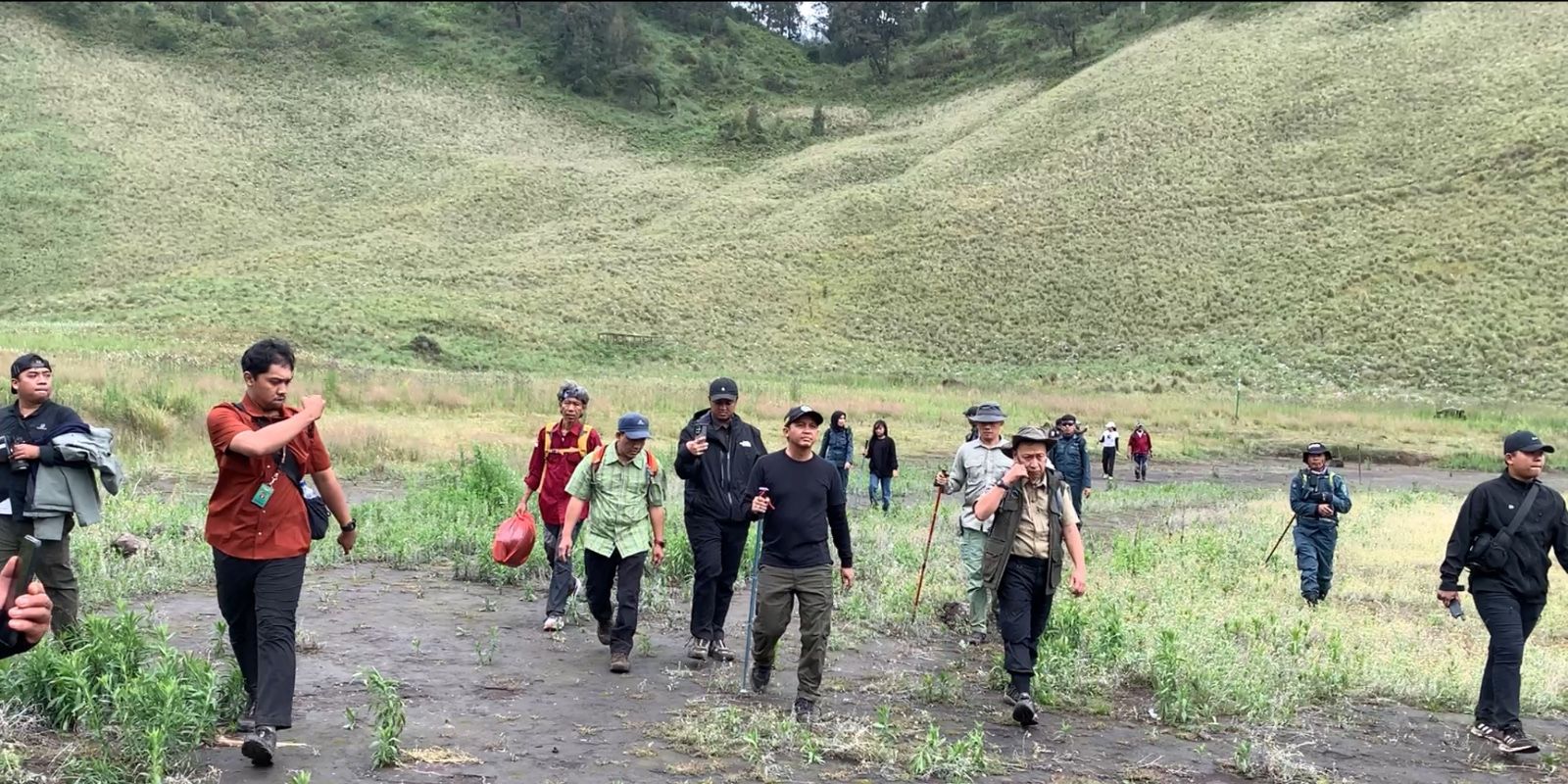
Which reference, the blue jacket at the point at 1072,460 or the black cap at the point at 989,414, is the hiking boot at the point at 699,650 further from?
the blue jacket at the point at 1072,460

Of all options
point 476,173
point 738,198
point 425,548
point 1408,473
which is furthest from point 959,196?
point 425,548

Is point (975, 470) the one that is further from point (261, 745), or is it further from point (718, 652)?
point (261, 745)

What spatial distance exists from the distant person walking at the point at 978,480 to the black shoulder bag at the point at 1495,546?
3.03m

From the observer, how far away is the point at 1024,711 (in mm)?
6914

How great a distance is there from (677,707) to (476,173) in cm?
8205

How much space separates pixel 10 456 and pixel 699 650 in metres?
4.39

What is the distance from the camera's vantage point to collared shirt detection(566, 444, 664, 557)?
26.3ft

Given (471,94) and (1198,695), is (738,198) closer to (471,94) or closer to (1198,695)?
(471,94)

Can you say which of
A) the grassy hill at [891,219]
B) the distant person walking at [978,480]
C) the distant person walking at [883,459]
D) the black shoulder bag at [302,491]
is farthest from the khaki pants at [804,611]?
the grassy hill at [891,219]

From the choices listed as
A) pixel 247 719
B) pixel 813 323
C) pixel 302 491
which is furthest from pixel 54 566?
pixel 813 323

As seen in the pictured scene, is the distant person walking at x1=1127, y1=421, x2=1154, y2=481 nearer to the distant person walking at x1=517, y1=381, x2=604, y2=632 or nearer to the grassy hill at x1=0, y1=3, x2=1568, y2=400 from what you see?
the distant person walking at x1=517, y1=381, x2=604, y2=632

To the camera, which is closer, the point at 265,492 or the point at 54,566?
the point at 265,492

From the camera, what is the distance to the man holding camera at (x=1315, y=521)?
11375 mm

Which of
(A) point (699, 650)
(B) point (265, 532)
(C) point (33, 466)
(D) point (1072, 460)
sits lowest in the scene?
(A) point (699, 650)
